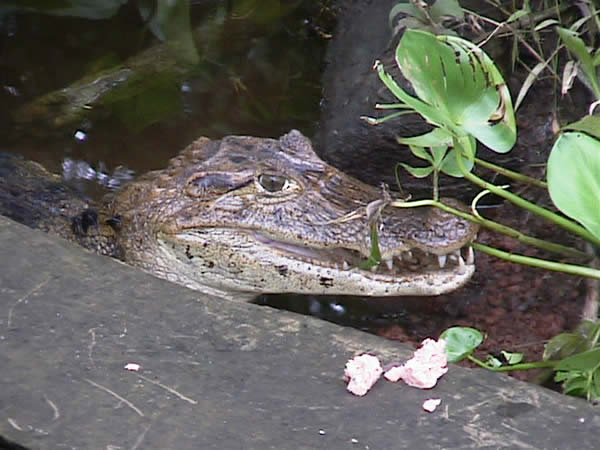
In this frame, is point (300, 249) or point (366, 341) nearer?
point (366, 341)

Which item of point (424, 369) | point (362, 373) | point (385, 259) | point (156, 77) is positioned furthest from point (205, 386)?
point (156, 77)

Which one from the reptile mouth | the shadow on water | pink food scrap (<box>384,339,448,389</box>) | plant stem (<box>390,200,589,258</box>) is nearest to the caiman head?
the reptile mouth

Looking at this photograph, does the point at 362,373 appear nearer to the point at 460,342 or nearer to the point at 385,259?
the point at 460,342

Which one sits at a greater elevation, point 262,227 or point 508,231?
point 508,231

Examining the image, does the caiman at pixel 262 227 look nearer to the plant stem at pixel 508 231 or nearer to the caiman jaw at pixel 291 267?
the caiman jaw at pixel 291 267

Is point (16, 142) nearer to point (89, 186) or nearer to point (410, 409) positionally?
point (89, 186)

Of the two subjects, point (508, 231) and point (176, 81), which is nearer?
point (508, 231)

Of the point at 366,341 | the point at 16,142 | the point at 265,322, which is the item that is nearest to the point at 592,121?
the point at 366,341
